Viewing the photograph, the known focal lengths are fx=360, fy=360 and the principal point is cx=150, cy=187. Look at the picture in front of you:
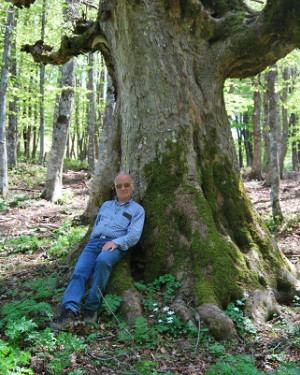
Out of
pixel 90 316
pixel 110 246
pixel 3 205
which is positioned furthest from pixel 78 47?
pixel 3 205

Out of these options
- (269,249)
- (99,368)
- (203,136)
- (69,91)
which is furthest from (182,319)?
Result: (69,91)

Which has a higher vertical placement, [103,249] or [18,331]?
[103,249]

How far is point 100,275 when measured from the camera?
4547 millimetres

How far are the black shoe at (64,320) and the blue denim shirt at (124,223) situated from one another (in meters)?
1.11

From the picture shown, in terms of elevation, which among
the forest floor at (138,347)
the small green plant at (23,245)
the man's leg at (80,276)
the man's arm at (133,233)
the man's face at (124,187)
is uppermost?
the man's face at (124,187)

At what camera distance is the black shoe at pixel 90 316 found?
4.35 m

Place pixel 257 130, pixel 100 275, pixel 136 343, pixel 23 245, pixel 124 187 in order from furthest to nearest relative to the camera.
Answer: pixel 257 130, pixel 23 245, pixel 124 187, pixel 100 275, pixel 136 343

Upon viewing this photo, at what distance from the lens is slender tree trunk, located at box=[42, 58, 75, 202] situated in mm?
12742

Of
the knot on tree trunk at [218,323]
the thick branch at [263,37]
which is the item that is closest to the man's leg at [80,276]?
the knot on tree trunk at [218,323]

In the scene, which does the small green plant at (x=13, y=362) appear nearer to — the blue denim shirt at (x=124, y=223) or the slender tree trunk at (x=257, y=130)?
the blue denim shirt at (x=124, y=223)

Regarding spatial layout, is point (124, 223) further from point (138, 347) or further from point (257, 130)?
point (257, 130)

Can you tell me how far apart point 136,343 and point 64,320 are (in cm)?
94

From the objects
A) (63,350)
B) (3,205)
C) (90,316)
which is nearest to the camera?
(63,350)

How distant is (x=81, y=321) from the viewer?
14.1 feet
